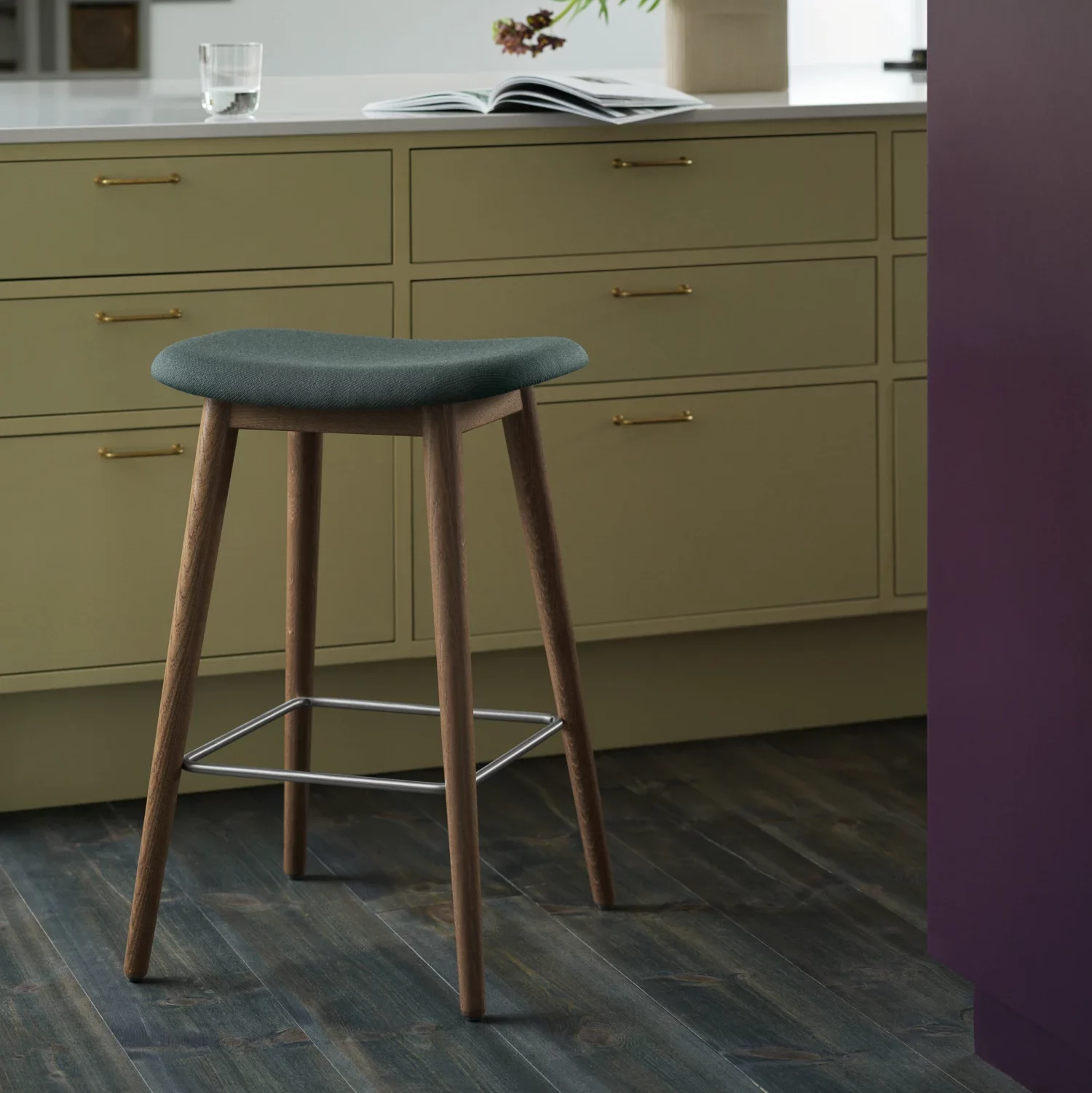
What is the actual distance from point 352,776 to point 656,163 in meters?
1.02

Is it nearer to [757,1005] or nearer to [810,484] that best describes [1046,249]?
[757,1005]

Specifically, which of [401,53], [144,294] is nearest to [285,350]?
[144,294]

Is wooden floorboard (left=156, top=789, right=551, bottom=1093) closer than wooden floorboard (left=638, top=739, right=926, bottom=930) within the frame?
Yes

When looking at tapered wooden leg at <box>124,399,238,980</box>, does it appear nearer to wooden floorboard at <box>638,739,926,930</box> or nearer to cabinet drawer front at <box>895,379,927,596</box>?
wooden floorboard at <box>638,739,926,930</box>

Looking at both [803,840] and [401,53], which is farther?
[401,53]

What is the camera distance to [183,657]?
1897 mm

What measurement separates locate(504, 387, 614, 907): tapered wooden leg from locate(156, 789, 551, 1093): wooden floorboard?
0.25 meters

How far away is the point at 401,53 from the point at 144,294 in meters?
3.85

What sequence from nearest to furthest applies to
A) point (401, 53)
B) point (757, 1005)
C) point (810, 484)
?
point (757, 1005)
point (810, 484)
point (401, 53)

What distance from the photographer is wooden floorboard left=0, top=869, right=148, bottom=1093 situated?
1.75 m

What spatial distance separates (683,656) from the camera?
278 centimetres

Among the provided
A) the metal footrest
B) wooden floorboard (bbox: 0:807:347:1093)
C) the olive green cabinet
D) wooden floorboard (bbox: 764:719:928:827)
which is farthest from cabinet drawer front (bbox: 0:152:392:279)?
wooden floorboard (bbox: 764:719:928:827)

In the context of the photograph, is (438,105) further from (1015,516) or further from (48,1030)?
(48,1030)

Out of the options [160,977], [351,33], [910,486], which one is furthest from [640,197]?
[351,33]
